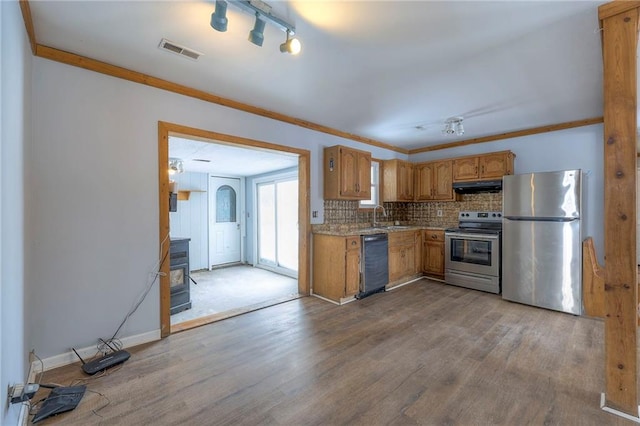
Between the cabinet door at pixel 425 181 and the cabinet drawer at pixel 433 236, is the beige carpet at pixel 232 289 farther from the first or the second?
the cabinet door at pixel 425 181

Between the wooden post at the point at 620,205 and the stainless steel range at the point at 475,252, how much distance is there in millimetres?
2481

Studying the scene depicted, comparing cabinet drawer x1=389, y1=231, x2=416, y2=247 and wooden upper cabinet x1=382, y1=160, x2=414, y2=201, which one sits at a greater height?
wooden upper cabinet x1=382, y1=160, x2=414, y2=201

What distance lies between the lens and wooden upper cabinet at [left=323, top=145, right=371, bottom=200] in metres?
4.21

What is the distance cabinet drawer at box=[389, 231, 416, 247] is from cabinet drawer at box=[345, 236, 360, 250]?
0.76 meters

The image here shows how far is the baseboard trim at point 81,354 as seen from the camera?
2.24m

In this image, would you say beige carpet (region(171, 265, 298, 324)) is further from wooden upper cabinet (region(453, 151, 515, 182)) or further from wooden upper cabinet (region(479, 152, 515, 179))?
wooden upper cabinet (region(479, 152, 515, 179))

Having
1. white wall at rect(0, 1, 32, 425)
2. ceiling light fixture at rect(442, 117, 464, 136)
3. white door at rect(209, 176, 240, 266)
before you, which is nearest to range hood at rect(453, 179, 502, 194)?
ceiling light fixture at rect(442, 117, 464, 136)

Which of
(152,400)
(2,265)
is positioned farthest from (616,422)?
(2,265)

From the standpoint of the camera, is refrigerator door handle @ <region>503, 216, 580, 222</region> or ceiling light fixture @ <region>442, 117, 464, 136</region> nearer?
refrigerator door handle @ <region>503, 216, 580, 222</region>

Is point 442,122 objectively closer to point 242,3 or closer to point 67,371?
point 242,3

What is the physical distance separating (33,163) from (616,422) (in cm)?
432

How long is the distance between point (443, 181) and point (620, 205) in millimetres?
3446

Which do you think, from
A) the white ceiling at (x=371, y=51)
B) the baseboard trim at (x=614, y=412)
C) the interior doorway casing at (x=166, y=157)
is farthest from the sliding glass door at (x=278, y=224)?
the baseboard trim at (x=614, y=412)

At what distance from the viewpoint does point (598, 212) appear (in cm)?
384
